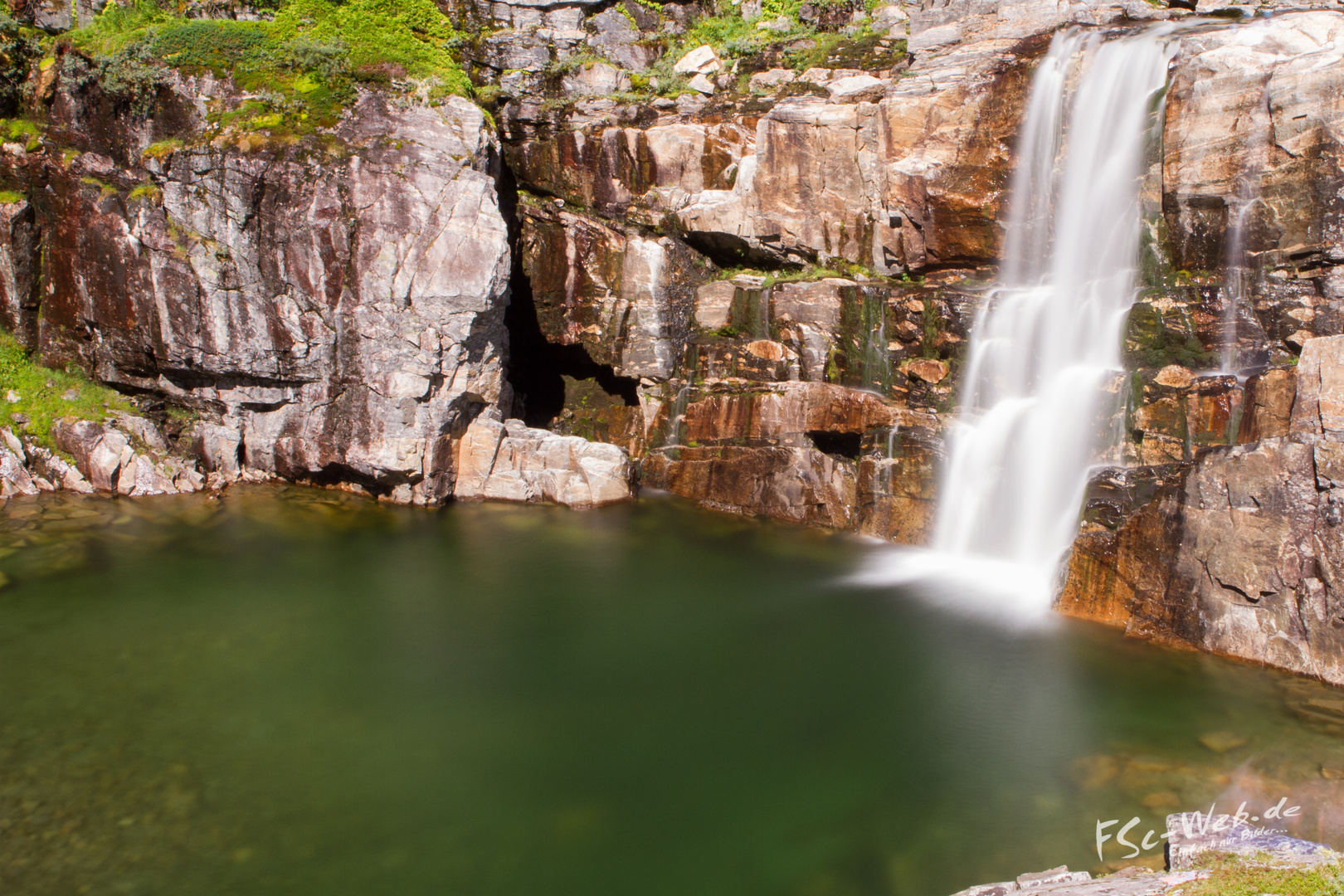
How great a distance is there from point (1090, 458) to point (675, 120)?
12.5 meters

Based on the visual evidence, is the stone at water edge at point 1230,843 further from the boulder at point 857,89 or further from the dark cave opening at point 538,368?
the boulder at point 857,89

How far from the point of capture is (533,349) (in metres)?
22.0

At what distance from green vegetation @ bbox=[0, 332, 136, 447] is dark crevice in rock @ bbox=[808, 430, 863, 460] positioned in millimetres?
14926

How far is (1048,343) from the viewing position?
16.6 meters

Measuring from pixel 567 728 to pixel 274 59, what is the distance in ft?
54.7

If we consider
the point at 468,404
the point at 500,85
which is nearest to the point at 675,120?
the point at 500,85

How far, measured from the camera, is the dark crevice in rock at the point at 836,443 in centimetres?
1788

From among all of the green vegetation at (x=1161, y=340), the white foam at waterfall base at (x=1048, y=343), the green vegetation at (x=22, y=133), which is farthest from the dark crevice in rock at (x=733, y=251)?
the green vegetation at (x=22, y=133)

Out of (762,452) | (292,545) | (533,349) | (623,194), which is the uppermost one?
(623,194)

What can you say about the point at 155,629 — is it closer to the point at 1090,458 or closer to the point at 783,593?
the point at 783,593

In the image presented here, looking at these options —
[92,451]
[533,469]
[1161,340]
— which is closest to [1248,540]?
[1161,340]

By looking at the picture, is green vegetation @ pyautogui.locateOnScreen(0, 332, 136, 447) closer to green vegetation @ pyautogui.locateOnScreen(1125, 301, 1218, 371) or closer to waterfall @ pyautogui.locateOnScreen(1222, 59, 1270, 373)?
green vegetation @ pyautogui.locateOnScreen(1125, 301, 1218, 371)

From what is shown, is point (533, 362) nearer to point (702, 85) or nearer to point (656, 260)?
point (656, 260)

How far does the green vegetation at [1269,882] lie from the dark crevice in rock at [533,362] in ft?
52.6
